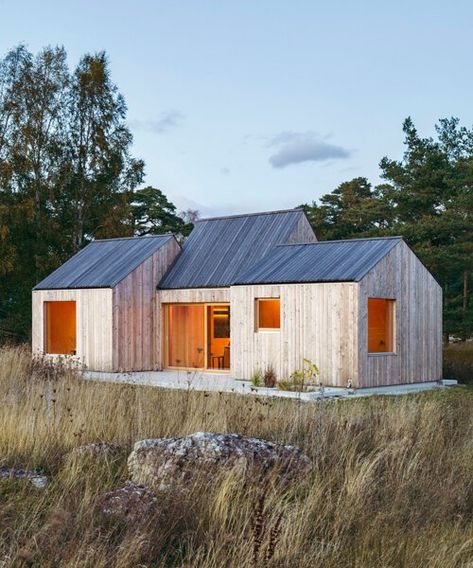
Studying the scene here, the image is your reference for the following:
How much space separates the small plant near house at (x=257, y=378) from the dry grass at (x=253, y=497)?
7.78m

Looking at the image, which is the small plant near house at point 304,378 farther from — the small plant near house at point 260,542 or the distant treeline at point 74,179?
the small plant near house at point 260,542

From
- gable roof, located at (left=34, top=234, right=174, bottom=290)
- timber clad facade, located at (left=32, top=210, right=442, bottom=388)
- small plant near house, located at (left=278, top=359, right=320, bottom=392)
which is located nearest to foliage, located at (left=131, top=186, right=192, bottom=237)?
timber clad facade, located at (left=32, top=210, right=442, bottom=388)

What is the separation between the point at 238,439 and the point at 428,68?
48.3 feet

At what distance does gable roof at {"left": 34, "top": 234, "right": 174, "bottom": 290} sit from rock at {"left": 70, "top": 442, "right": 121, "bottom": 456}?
13509mm

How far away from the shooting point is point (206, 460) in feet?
19.9

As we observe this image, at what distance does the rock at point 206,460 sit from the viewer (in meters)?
5.91

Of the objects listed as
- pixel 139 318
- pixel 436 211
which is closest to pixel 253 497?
pixel 139 318

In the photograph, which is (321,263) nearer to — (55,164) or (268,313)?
(268,313)

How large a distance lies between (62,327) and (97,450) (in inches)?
695

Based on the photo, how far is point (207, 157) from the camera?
86.5 ft

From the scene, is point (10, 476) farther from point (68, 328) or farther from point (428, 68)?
point (68, 328)

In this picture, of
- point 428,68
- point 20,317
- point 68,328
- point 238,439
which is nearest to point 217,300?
point 68,328

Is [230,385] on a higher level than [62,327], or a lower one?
lower

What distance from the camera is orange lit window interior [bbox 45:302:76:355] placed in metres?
23.5
